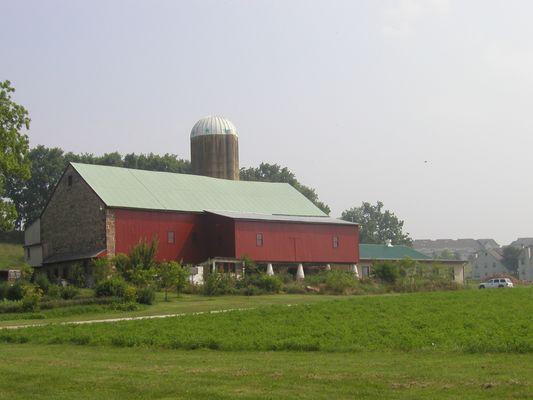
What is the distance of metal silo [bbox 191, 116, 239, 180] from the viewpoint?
7850 centimetres

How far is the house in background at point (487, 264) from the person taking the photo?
476 ft

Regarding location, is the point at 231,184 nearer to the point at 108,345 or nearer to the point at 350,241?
the point at 350,241

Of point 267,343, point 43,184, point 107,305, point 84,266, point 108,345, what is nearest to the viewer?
point 267,343

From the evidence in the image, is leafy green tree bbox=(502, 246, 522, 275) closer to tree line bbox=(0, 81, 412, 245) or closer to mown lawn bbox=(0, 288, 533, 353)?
tree line bbox=(0, 81, 412, 245)

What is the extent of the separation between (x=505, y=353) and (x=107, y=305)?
23309mm

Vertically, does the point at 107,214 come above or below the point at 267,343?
above

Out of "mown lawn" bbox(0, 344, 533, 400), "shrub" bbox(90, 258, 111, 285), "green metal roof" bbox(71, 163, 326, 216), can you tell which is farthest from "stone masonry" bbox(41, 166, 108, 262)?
"mown lawn" bbox(0, 344, 533, 400)

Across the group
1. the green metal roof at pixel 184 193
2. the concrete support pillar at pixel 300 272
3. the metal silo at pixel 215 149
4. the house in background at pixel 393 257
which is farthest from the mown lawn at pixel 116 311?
the metal silo at pixel 215 149

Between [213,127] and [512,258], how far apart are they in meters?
74.2

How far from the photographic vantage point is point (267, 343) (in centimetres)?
2230

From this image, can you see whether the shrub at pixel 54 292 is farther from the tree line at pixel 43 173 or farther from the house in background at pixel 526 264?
the house in background at pixel 526 264

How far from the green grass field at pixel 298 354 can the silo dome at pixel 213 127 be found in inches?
1929

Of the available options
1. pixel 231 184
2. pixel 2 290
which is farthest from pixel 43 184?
pixel 2 290

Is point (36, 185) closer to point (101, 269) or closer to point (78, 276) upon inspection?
point (78, 276)
